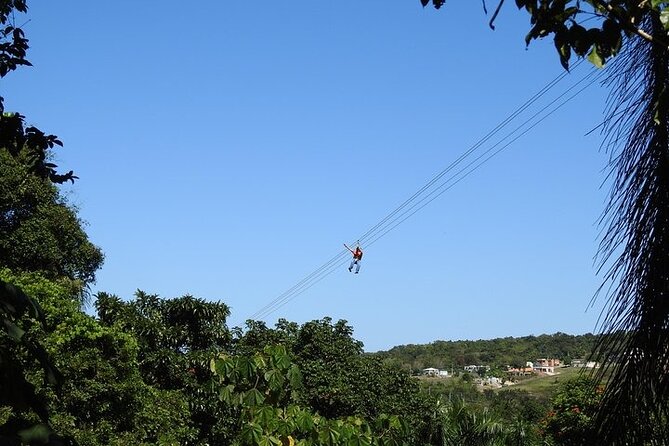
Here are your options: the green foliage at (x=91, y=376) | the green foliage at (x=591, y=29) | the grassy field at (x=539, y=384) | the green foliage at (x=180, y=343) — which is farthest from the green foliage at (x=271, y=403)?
the grassy field at (x=539, y=384)

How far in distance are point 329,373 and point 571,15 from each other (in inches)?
964

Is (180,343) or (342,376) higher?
(180,343)

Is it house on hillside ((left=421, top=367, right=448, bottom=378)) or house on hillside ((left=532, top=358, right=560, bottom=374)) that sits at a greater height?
house on hillside ((left=421, top=367, right=448, bottom=378))

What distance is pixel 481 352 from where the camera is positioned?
97.7 meters

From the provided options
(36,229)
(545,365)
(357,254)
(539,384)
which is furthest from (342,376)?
(545,365)

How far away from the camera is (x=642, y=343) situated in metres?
1.94

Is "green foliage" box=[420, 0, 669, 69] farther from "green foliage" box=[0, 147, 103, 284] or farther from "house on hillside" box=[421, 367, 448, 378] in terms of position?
"house on hillside" box=[421, 367, 448, 378]

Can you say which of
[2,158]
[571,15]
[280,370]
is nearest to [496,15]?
[571,15]

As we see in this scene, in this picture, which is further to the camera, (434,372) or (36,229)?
(434,372)

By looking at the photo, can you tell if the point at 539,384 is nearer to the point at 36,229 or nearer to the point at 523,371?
the point at 523,371

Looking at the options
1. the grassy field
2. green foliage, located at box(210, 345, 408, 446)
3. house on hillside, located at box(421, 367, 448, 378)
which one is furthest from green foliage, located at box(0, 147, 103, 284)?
house on hillside, located at box(421, 367, 448, 378)

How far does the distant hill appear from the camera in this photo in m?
88.7

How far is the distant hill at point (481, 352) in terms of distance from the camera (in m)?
88.7

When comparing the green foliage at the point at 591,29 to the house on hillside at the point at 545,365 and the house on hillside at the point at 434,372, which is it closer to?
the house on hillside at the point at 545,365
